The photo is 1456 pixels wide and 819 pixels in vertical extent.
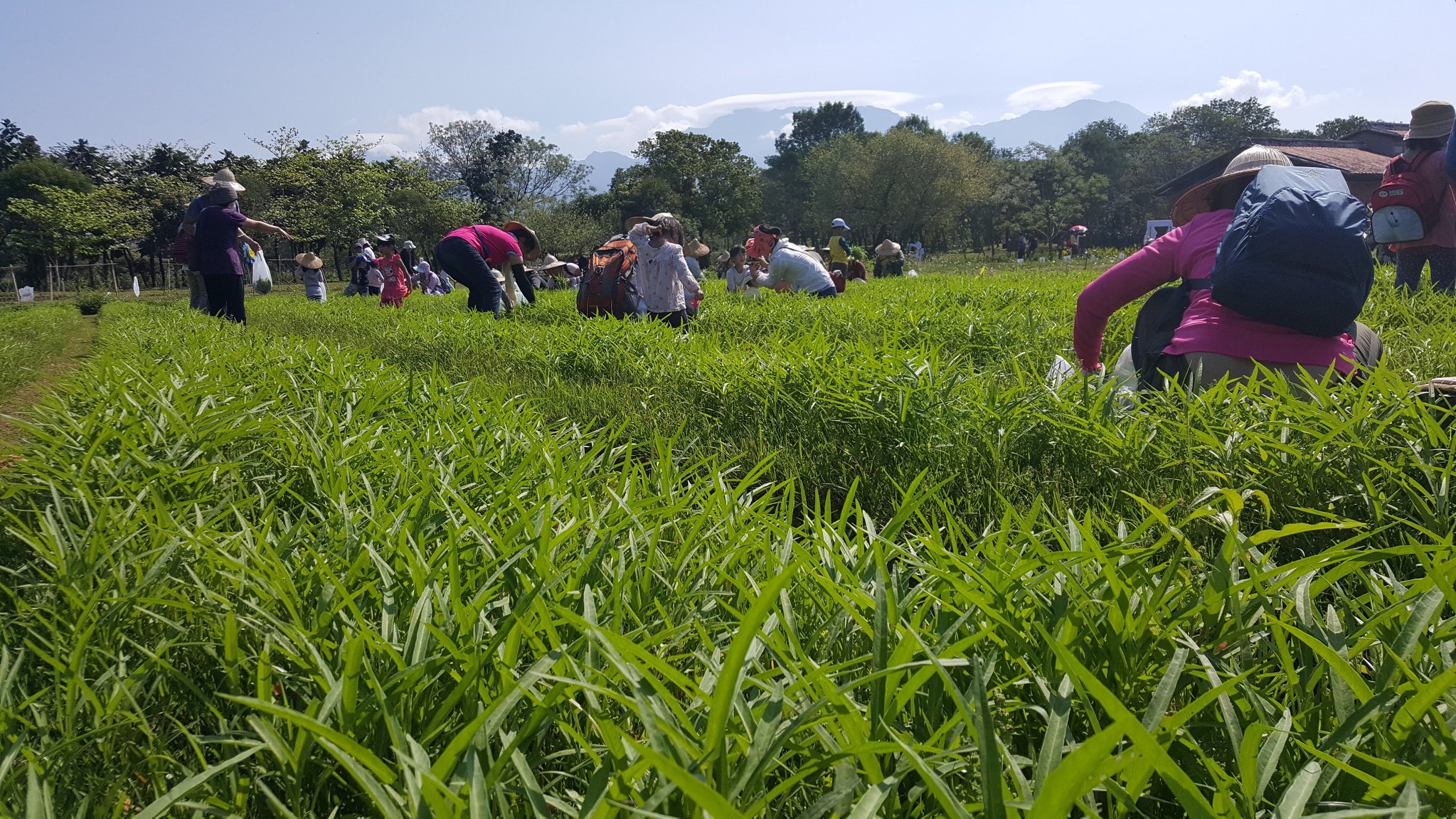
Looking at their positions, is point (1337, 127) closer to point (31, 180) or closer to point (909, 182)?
point (909, 182)

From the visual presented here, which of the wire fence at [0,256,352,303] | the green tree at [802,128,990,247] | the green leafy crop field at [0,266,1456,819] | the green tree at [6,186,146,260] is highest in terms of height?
the green tree at [802,128,990,247]

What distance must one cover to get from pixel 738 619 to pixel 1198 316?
2.60m

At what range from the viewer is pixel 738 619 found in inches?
57.7

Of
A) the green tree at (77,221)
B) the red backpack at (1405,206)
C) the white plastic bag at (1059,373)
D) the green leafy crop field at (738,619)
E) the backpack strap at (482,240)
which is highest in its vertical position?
the green tree at (77,221)

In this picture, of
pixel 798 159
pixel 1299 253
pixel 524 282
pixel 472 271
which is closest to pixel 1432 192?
pixel 1299 253

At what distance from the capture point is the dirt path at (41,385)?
374 cm

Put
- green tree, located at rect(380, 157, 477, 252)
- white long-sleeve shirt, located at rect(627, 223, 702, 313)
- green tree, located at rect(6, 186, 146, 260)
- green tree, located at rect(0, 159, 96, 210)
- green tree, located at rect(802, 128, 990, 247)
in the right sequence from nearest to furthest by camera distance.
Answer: white long-sleeve shirt, located at rect(627, 223, 702, 313), green tree, located at rect(6, 186, 146, 260), green tree, located at rect(0, 159, 96, 210), green tree, located at rect(380, 157, 477, 252), green tree, located at rect(802, 128, 990, 247)

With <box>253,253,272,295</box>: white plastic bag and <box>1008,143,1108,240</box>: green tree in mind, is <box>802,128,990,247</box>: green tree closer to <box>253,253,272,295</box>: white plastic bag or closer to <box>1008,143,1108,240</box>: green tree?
<box>1008,143,1108,240</box>: green tree

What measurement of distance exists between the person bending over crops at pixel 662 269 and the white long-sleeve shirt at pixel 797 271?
2677mm

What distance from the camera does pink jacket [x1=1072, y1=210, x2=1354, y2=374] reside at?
9.61 feet

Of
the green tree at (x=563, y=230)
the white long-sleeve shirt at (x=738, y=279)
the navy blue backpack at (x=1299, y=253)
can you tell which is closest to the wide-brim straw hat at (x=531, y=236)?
the white long-sleeve shirt at (x=738, y=279)

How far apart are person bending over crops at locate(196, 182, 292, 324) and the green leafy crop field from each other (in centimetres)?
585

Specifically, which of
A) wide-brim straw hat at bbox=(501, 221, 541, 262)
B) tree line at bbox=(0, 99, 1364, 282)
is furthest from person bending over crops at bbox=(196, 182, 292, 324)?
tree line at bbox=(0, 99, 1364, 282)

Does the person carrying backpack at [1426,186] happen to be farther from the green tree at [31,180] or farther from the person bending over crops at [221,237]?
the green tree at [31,180]
